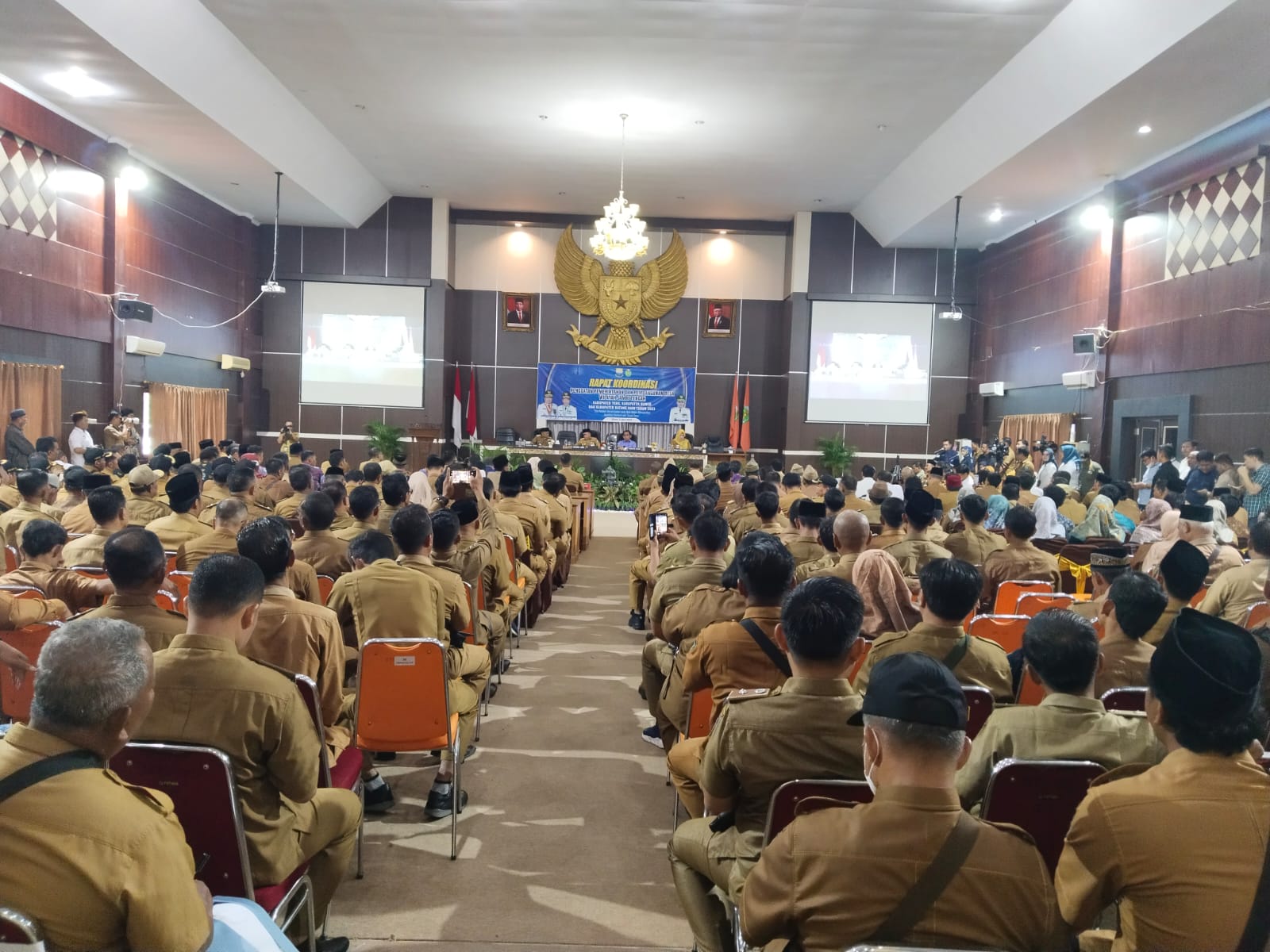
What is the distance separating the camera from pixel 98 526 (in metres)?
3.86

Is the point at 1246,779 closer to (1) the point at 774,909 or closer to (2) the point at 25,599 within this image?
(1) the point at 774,909

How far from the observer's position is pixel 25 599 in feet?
9.05

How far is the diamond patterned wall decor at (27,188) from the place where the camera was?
9.38m

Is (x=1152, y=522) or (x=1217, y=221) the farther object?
(x=1217, y=221)

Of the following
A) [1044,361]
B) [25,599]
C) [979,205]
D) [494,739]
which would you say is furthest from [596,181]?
[25,599]

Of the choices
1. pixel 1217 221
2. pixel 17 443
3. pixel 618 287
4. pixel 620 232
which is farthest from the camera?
pixel 618 287

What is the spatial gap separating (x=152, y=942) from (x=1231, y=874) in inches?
61.9

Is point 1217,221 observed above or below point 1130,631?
above

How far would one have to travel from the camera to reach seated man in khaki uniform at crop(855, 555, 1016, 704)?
2578mm

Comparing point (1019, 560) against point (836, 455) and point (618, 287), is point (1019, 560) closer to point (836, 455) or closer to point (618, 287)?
point (836, 455)

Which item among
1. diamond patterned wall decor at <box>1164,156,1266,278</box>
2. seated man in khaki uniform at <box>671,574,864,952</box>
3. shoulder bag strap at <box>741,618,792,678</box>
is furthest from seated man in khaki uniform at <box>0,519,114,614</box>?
diamond patterned wall decor at <box>1164,156,1266,278</box>

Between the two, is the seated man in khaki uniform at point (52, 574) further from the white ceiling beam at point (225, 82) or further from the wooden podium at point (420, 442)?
the wooden podium at point (420, 442)

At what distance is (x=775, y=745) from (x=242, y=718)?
3.85 feet

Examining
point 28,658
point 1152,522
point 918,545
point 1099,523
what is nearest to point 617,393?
point 1099,523
